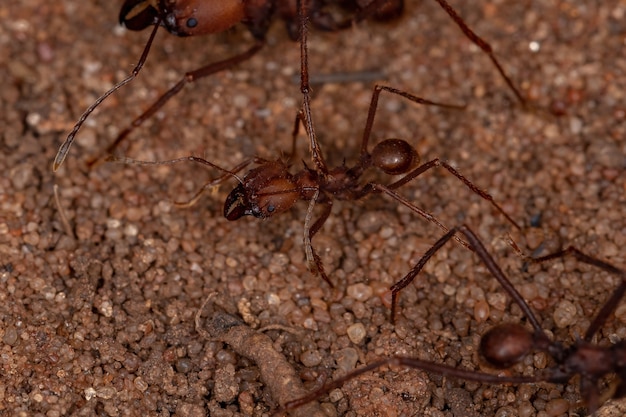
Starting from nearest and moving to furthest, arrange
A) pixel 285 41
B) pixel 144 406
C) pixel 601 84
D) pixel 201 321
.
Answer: pixel 144 406 < pixel 201 321 < pixel 601 84 < pixel 285 41

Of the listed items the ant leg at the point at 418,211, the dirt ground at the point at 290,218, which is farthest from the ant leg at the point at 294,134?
the ant leg at the point at 418,211

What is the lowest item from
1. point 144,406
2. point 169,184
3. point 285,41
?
point 144,406

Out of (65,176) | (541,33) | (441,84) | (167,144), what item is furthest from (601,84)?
(65,176)

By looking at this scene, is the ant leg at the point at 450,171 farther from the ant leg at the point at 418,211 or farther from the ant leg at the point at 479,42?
the ant leg at the point at 479,42

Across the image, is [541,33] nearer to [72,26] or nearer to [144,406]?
[72,26]

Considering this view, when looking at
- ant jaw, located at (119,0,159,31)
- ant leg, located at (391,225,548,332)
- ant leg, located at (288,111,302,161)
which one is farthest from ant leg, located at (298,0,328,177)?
ant jaw, located at (119,0,159,31)

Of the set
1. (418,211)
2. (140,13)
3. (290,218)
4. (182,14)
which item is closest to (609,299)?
(418,211)

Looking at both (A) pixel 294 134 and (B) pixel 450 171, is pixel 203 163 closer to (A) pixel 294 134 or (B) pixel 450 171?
(A) pixel 294 134
